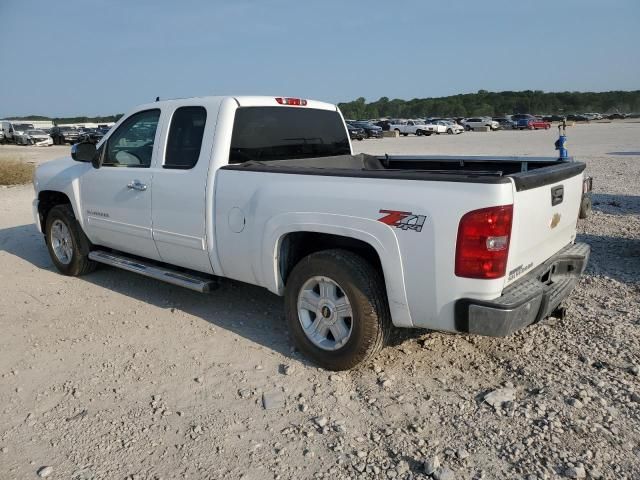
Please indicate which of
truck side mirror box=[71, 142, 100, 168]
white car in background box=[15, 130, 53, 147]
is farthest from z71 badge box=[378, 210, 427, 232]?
white car in background box=[15, 130, 53, 147]

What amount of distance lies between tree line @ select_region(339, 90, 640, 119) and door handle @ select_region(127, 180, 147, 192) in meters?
118

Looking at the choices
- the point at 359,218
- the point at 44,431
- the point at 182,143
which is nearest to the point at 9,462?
the point at 44,431

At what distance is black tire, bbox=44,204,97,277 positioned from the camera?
19.3 ft

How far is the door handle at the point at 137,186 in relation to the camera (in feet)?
15.8

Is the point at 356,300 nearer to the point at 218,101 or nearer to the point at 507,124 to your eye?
the point at 218,101

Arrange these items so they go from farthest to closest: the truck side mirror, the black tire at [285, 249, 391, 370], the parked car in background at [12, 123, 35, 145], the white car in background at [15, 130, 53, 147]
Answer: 1. the parked car in background at [12, 123, 35, 145]
2. the white car in background at [15, 130, 53, 147]
3. the truck side mirror
4. the black tire at [285, 249, 391, 370]

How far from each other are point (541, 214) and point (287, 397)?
1.98 m

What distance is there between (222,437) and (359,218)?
1510 millimetres

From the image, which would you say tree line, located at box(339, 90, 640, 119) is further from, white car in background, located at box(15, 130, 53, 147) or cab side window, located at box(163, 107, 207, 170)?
cab side window, located at box(163, 107, 207, 170)

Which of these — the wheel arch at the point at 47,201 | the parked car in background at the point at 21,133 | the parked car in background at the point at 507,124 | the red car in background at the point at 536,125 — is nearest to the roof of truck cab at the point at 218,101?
the wheel arch at the point at 47,201

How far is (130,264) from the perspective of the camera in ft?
17.1

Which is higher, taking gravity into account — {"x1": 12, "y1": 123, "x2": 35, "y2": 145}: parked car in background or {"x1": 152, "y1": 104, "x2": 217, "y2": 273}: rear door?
{"x1": 152, "y1": 104, "x2": 217, "y2": 273}: rear door

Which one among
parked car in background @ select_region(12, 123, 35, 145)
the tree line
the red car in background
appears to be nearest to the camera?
parked car in background @ select_region(12, 123, 35, 145)

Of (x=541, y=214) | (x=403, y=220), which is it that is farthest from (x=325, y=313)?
(x=541, y=214)
